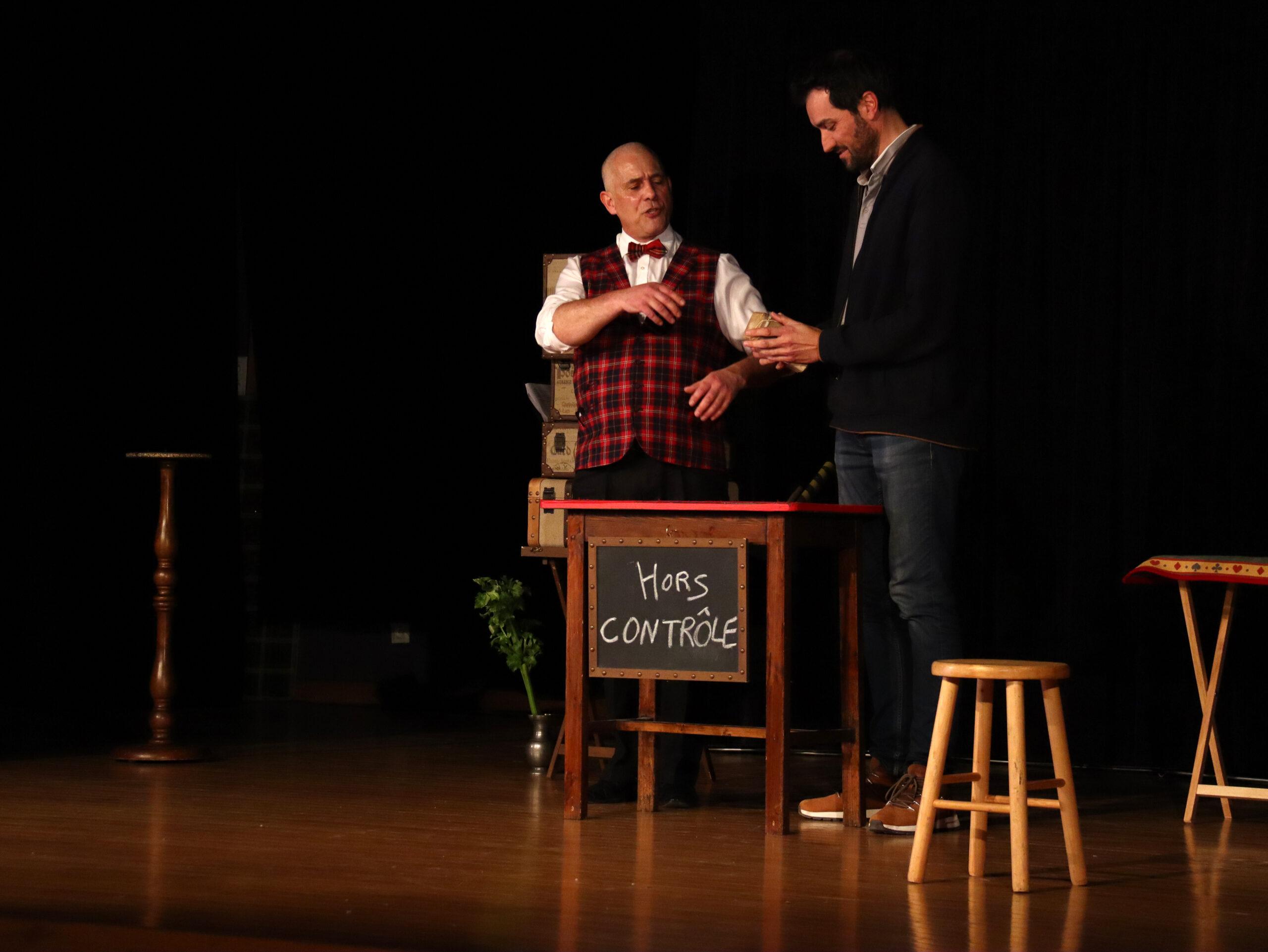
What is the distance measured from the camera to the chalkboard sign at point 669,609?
11.1ft

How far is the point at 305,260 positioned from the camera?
613 cm

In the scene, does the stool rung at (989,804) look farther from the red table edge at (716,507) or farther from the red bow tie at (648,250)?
the red bow tie at (648,250)

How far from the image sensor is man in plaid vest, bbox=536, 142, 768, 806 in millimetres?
3760

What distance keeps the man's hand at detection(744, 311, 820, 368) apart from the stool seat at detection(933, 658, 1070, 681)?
101 centimetres

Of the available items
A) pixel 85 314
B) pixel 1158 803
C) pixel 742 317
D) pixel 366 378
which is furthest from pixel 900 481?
pixel 85 314

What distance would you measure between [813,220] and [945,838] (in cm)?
219

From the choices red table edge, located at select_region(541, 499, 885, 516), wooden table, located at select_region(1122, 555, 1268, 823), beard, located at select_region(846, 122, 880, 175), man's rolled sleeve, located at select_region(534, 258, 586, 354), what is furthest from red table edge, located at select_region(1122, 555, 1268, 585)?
man's rolled sleeve, located at select_region(534, 258, 586, 354)

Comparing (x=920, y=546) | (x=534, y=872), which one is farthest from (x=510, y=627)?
(x=534, y=872)

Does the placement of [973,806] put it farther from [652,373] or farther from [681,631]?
[652,373]

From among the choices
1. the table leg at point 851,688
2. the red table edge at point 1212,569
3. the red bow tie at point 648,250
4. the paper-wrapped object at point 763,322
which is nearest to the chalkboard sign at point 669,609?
the table leg at point 851,688

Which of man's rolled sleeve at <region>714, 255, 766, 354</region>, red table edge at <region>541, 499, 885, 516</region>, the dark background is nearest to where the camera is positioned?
red table edge at <region>541, 499, 885, 516</region>

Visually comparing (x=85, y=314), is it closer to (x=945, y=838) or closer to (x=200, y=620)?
(x=200, y=620)

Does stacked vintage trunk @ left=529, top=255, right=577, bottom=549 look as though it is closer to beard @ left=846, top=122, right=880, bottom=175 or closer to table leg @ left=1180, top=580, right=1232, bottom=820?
beard @ left=846, top=122, right=880, bottom=175

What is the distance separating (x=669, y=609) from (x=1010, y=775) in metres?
0.91
